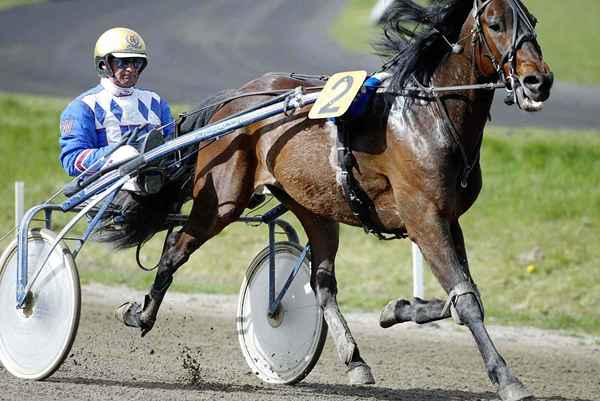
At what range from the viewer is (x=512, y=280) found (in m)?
9.75

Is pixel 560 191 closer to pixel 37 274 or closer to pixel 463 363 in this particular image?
pixel 463 363

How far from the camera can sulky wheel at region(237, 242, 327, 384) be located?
6000mm

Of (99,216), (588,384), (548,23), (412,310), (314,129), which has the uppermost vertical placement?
(548,23)

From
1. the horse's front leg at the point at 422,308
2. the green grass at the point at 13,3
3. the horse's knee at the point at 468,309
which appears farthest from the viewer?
the green grass at the point at 13,3

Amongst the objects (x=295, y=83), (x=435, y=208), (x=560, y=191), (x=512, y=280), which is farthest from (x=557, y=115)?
(x=435, y=208)

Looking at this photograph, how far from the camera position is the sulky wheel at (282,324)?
19.7ft

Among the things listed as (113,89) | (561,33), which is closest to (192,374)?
(113,89)

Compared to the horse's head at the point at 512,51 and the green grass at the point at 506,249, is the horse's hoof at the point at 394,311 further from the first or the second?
the green grass at the point at 506,249

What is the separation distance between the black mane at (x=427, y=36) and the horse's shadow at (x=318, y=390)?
1629 millimetres

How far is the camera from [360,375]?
5.28 metres

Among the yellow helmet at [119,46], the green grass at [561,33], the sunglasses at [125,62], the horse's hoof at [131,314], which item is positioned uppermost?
the green grass at [561,33]

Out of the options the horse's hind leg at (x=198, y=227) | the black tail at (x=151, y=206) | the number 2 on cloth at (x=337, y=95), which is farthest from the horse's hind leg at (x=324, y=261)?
the number 2 on cloth at (x=337, y=95)

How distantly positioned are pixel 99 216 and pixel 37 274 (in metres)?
0.44

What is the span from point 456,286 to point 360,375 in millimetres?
818
